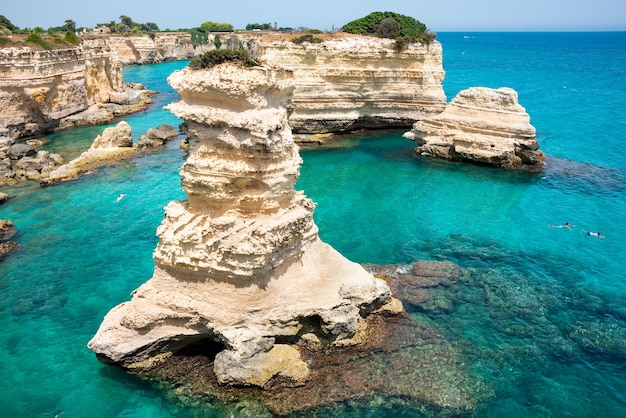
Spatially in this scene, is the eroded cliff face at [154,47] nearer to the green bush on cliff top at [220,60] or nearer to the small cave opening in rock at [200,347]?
the green bush on cliff top at [220,60]

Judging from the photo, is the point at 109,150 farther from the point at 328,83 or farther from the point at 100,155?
the point at 328,83

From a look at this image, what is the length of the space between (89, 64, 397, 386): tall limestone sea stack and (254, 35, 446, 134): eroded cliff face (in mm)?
19821

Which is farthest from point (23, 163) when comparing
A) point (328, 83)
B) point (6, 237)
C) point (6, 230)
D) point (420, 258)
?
point (420, 258)

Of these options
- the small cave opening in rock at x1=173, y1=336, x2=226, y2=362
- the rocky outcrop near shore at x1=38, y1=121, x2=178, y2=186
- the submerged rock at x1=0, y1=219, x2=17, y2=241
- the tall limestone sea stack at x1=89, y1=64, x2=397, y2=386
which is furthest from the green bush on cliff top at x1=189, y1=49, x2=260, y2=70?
the rocky outcrop near shore at x1=38, y1=121, x2=178, y2=186

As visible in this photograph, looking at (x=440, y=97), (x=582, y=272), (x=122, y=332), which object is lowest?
(x=582, y=272)

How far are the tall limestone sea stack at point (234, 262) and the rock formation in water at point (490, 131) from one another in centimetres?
1854

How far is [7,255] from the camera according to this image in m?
18.7

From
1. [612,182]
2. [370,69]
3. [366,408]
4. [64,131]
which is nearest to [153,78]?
[64,131]

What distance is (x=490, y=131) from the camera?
93.6ft

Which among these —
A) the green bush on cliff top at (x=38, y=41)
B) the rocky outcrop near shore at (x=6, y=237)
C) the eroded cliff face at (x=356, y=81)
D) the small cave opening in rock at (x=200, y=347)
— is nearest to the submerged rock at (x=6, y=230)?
the rocky outcrop near shore at (x=6, y=237)

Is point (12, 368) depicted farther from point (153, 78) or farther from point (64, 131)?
point (153, 78)

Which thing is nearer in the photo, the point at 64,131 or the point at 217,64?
the point at 217,64

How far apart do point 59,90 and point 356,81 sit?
78.9ft

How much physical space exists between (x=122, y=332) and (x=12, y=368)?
11.0 ft
